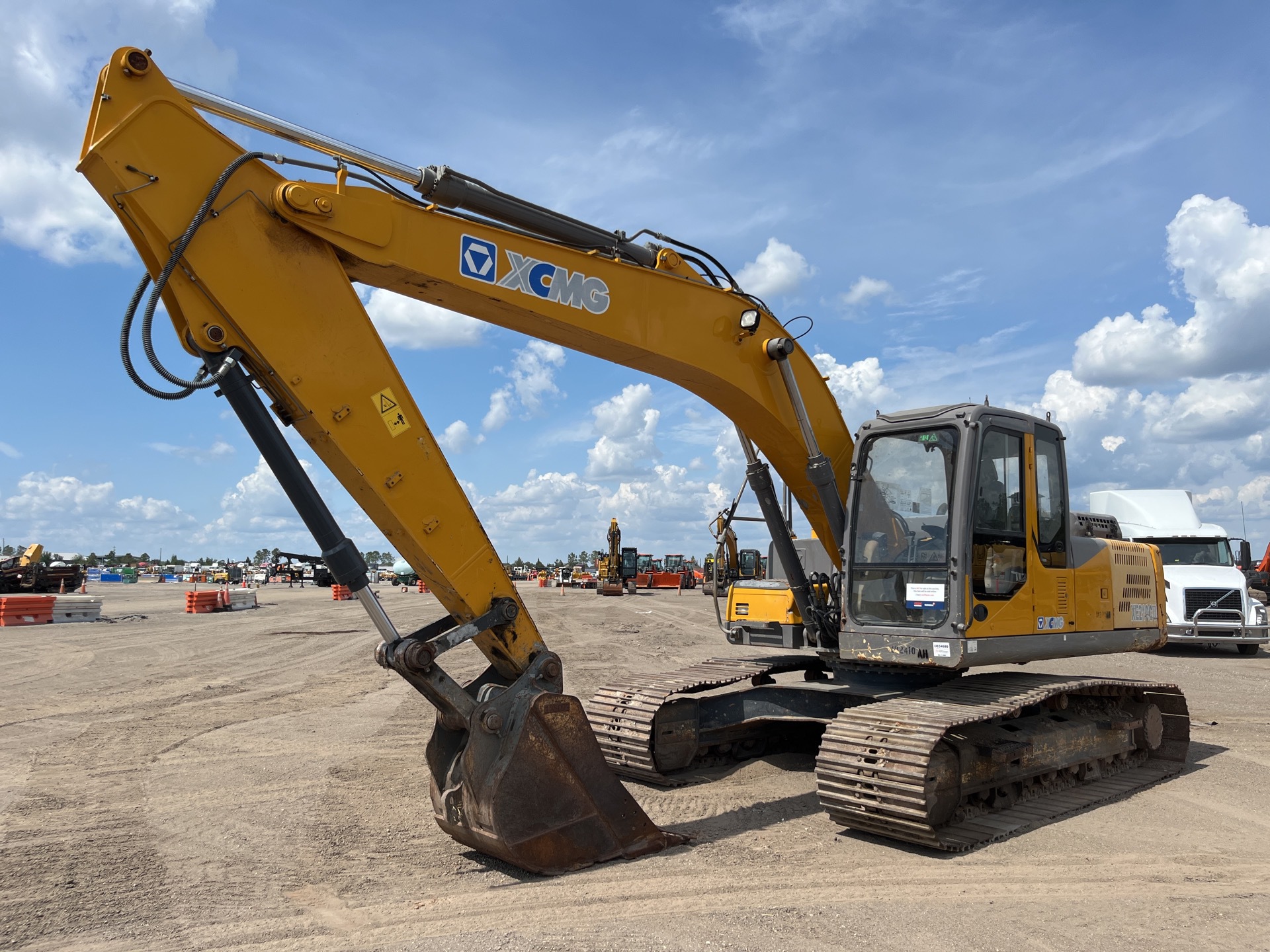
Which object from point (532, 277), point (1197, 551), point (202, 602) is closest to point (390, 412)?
point (532, 277)

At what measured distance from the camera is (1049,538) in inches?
296

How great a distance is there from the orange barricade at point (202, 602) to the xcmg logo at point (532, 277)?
97.5ft

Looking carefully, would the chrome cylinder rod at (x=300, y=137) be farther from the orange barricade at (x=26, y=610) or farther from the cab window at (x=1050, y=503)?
the orange barricade at (x=26, y=610)

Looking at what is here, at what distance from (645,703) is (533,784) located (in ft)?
8.90

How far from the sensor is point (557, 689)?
5.65 meters

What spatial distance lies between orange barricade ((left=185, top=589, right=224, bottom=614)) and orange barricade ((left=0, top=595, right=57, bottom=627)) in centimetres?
561

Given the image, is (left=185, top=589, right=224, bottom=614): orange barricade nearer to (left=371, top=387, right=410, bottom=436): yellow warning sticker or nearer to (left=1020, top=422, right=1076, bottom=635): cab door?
Answer: (left=371, top=387, right=410, bottom=436): yellow warning sticker

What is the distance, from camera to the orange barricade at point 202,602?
31.9 metres

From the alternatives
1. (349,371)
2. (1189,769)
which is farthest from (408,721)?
(1189,769)

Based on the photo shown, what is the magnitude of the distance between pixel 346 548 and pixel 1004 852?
4.68 metres

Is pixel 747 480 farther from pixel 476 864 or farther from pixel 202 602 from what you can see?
pixel 202 602

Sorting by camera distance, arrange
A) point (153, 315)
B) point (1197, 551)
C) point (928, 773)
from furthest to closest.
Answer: point (1197, 551) < point (928, 773) < point (153, 315)

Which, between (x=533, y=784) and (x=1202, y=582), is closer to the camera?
(x=533, y=784)

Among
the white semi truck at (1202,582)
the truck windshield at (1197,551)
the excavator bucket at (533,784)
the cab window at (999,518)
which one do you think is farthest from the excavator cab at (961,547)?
the truck windshield at (1197,551)
